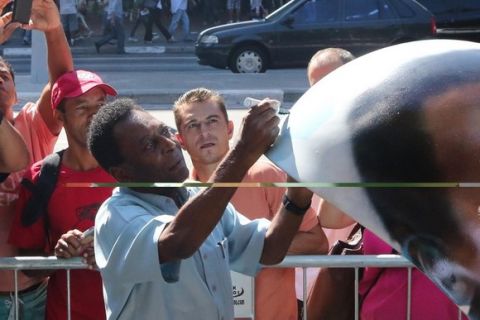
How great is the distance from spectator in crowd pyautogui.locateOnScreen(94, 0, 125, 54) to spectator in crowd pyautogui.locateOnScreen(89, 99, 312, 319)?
21520 mm

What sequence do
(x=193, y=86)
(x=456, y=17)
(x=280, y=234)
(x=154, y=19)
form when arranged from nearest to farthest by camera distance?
1. (x=280, y=234)
2. (x=193, y=86)
3. (x=456, y=17)
4. (x=154, y=19)

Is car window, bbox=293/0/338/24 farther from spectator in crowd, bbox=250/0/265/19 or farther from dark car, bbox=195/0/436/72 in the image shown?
spectator in crowd, bbox=250/0/265/19

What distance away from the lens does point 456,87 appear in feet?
5.72

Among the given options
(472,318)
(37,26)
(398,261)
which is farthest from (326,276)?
(472,318)

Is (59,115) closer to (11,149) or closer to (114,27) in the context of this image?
(11,149)

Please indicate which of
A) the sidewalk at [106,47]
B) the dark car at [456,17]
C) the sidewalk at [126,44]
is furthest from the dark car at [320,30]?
the sidewalk at [126,44]

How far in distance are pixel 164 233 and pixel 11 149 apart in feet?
4.36

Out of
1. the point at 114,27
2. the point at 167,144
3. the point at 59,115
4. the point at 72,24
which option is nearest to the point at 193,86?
the point at 114,27

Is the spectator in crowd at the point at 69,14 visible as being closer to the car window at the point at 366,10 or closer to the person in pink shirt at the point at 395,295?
the car window at the point at 366,10

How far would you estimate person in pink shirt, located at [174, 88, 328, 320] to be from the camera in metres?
3.54

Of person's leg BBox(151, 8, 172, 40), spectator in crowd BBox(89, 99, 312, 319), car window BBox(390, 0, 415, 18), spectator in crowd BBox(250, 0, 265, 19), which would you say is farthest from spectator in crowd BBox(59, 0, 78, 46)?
spectator in crowd BBox(89, 99, 312, 319)

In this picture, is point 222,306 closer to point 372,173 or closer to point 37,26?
point 372,173

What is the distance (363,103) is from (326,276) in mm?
1795

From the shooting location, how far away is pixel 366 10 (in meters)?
17.9
